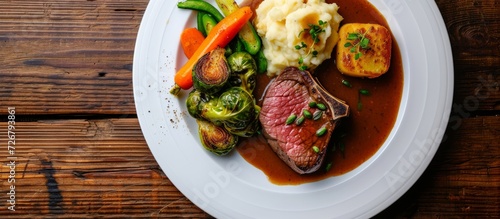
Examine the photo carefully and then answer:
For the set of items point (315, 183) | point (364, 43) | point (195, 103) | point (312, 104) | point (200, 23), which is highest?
point (200, 23)

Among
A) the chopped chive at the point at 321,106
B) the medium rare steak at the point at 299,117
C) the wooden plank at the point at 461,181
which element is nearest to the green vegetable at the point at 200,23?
the medium rare steak at the point at 299,117

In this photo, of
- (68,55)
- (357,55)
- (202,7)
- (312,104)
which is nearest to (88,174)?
(68,55)

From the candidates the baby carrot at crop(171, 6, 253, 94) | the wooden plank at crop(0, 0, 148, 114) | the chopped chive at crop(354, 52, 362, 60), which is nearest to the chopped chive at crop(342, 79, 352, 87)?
the chopped chive at crop(354, 52, 362, 60)

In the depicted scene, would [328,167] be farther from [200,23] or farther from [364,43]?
[200,23]

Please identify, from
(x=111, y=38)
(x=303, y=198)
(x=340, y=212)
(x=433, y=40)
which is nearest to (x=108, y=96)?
(x=111, y=38)

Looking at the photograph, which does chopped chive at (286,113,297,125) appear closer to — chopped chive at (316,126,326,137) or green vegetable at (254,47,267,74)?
chopped chive at (316,126,326,137)
